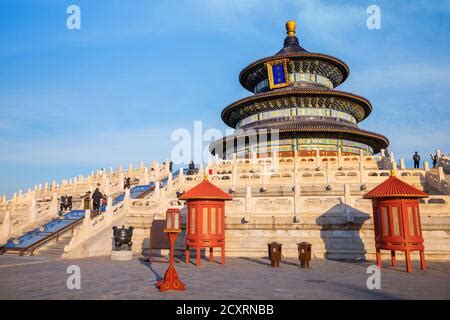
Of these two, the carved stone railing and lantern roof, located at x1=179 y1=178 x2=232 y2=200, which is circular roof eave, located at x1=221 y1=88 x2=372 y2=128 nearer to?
the carved stone railing

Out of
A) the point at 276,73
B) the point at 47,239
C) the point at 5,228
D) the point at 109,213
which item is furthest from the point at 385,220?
the point at 276,73

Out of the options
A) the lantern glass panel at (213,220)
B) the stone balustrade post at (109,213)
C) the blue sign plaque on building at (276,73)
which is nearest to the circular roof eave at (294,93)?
the blue sign plaque on building at (276,73)

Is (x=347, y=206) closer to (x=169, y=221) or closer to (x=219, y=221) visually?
(x=219, y=221)

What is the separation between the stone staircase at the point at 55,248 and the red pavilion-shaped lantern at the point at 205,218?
6.27m

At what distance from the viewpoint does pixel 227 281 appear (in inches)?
357

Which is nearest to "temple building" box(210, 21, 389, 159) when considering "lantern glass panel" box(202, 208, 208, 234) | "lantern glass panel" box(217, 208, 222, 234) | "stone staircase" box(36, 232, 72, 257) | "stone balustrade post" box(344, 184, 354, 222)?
"stone balustrade post" box(344, 184, 354, 222)

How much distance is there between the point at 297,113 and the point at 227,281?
32.2m

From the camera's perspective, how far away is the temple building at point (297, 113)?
3584 cm

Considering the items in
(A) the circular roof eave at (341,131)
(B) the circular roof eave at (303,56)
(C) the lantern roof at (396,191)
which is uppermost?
(B) the circular roof eave at (303,56)

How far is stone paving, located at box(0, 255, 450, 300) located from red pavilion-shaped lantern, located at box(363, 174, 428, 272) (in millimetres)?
855

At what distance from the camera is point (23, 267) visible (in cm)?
1163

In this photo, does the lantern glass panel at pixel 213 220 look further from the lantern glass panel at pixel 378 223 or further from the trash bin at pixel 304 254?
the lantern glass panel at pixel 378 223

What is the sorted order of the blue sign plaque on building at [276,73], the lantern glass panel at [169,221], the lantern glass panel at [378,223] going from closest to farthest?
the lantern glass panel at [169,221] < the lantern glass panel at [378,223] < the blue sign plaque on building at [276,73]
